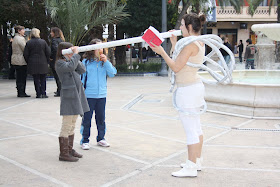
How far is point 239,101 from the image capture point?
7.69m

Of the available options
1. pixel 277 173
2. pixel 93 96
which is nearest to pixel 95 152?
pixel 93 96

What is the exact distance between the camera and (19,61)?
35.4 ft

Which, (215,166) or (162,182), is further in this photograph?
(215,166)

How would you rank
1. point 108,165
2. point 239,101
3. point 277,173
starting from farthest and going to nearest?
point 239,101 < point 108,165 < point 277,173

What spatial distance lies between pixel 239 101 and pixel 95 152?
3645mm

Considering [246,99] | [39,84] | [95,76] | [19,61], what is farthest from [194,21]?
[19,61]

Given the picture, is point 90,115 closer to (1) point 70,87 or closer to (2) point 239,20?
(1) point 70,87

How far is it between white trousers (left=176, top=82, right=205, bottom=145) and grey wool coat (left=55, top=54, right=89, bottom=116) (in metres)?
1.34

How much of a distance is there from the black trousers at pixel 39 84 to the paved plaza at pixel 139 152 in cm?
200

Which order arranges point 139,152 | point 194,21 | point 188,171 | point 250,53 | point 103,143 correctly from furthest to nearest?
point 250,53 → point 103,143 → point 139,152 → point 188,171 → point 194,21

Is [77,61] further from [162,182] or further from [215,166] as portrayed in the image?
[215,166]

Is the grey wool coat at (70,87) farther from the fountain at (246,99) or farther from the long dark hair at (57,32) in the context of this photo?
the long dark hair at (57,32)

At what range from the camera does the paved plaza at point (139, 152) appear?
4.17 meters

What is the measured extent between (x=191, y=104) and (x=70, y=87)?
1.60 m
